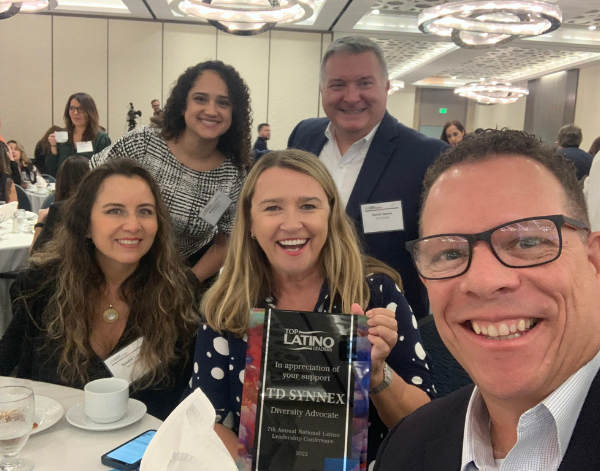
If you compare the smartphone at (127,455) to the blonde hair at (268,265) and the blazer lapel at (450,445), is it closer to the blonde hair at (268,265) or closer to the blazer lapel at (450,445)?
the blonde hair at (268,265)

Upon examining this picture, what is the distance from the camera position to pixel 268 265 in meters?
1.79

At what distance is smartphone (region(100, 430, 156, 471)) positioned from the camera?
116 cm

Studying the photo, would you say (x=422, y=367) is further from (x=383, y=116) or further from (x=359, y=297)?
(x=383, y=116)

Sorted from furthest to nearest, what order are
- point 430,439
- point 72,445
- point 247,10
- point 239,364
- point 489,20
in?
1. point 489,20
2. point 247,10
3. point 239,364
4. point 72,445
5. point 430,439

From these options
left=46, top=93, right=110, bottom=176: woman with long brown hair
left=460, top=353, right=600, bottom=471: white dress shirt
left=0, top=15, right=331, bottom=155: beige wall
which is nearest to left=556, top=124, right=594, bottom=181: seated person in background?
left=0, top=15, right=331, bottom=155: beige wall

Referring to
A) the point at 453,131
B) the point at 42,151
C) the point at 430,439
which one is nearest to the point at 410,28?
the point at 453,131

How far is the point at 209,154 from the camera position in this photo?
105 inches

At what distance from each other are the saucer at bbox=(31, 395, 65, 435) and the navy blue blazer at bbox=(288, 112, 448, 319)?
55.9 inches

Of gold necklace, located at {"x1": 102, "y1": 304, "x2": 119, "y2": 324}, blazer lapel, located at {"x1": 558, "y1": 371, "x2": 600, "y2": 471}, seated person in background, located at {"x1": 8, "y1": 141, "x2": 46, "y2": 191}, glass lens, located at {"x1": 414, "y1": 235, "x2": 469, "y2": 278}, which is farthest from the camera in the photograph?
seated person in background, located at {"x1": 8, "y1": 141, "x2": 46, "y2": 191}

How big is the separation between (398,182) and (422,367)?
1.07 metres

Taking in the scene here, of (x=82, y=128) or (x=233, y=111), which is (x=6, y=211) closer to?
(x=82, y=128)

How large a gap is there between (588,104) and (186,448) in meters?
14.7

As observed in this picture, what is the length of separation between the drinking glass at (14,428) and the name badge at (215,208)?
149 cm

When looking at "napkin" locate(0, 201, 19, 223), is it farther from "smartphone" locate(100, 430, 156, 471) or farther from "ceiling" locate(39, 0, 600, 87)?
"ceiling" locate(39, 0, 600, 87)
